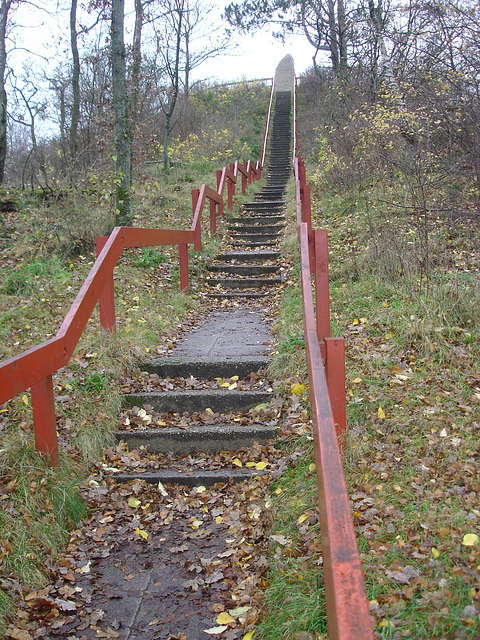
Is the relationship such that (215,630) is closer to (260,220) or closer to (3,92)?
(260,220)

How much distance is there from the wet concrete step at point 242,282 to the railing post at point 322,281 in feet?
12.6

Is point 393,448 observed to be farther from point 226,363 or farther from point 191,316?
point 191,316

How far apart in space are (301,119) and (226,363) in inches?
789

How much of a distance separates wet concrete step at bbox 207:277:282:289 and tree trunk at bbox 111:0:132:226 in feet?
5.79

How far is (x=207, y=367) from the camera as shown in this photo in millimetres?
4688

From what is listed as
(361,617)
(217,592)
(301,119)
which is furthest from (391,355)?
(301,119)

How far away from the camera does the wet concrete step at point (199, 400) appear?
4.21 meters

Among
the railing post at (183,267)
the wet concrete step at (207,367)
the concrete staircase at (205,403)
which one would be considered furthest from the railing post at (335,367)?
the railing post at (183,267)

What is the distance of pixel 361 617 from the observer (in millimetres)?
992

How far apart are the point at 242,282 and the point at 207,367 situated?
3279 millimetres

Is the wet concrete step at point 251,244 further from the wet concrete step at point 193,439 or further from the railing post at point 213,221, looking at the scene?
the wet concrete step at point 193,439

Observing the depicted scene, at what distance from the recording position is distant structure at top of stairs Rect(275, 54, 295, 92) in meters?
32.1

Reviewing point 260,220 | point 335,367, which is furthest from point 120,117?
point 335,367

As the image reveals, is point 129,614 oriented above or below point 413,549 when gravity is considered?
below
